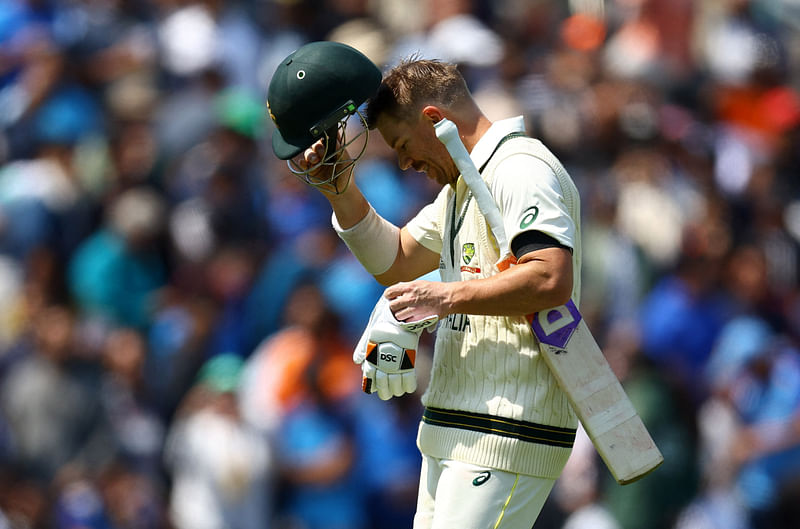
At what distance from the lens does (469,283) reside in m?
4.09

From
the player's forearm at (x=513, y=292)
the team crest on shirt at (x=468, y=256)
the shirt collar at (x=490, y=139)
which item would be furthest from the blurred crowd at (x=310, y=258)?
the player's forearm at (x=513, y=292)

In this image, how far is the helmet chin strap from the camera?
4.52 metres

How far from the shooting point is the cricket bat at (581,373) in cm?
421

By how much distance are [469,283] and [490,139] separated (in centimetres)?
60

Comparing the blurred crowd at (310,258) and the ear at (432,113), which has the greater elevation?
the ear at (432,113)

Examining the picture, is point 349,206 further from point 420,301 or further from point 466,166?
point 420,301

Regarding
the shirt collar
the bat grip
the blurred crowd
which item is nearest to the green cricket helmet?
the bat grip

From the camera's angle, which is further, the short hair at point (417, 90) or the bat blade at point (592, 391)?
the short hair at point (417, 90)

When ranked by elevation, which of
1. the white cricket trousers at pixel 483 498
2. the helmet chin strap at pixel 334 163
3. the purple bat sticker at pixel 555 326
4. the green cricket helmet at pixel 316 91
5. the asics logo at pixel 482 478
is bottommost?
the white cricket trousers at pixel 483 498

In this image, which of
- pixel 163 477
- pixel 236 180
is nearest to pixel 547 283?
pixel 163 477

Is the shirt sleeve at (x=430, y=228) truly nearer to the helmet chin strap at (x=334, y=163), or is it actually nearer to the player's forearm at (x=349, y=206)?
the player's forearm at (x=349, y=206)

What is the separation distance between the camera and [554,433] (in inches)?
170

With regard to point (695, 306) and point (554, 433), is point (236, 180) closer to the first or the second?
point (695, 306)

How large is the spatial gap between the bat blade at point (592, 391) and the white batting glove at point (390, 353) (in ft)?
1.39
